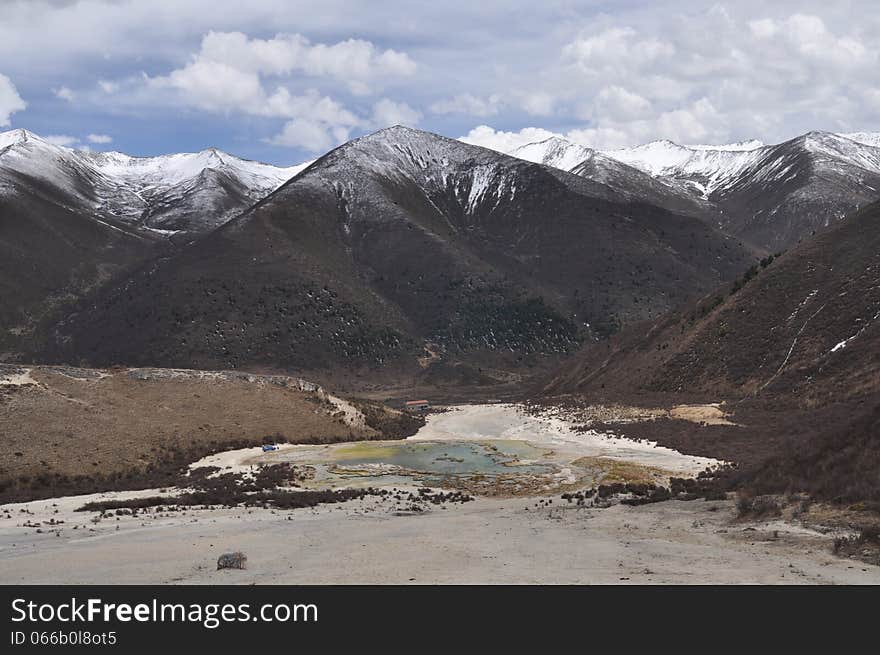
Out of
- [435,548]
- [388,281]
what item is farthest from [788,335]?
[388,281]

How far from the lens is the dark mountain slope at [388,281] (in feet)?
429

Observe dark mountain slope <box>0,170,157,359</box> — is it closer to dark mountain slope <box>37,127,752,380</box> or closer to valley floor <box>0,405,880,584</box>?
dark mountain slope <box>37,127,752,380</box>

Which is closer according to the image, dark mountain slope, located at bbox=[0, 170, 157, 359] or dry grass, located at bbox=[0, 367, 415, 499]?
dry grass, located at bbox=[0, 367, 415, 499]

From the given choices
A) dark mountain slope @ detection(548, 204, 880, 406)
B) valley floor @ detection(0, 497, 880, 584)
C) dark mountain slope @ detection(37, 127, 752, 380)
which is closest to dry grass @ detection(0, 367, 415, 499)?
valley floor @ detection(0, 497, 880, 584)

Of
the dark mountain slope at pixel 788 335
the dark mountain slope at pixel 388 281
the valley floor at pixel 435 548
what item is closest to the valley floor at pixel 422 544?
the valley floor at pixel 435 548

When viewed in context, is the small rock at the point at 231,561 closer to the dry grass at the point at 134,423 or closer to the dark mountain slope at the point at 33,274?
the dry grass at the point at 134,423

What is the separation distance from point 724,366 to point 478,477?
31.2 metres

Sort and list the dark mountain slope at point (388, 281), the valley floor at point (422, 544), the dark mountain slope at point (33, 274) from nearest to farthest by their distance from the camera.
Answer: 1. the valley floor at point (422, 544)
2. the dark mountain slope at point (388, 281)
3. the dark mountain slope at point (33, 274)

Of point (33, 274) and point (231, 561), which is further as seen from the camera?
point (33, 274)

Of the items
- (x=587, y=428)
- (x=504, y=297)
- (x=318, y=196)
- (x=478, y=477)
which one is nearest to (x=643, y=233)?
(x=504, y=297)

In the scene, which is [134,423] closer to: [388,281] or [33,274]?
[388,281]

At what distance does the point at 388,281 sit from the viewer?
158500 millimetres

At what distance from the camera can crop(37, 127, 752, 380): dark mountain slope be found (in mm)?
130750

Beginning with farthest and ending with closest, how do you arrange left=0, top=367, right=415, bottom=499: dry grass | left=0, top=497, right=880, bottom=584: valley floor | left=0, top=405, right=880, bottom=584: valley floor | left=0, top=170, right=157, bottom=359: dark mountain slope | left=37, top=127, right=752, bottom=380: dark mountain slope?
left=0, top=170, right=157, bottom=359: dark mountain slope < left=37, top=127, right=752, bottom=380: dark mountain slope < left=0, top=367, right=415, bottom=499: dry grass < left=0, top=405, right=880, bottom=584: valley floor < left=0, top=497, right=880, bottom=584: valley floor
